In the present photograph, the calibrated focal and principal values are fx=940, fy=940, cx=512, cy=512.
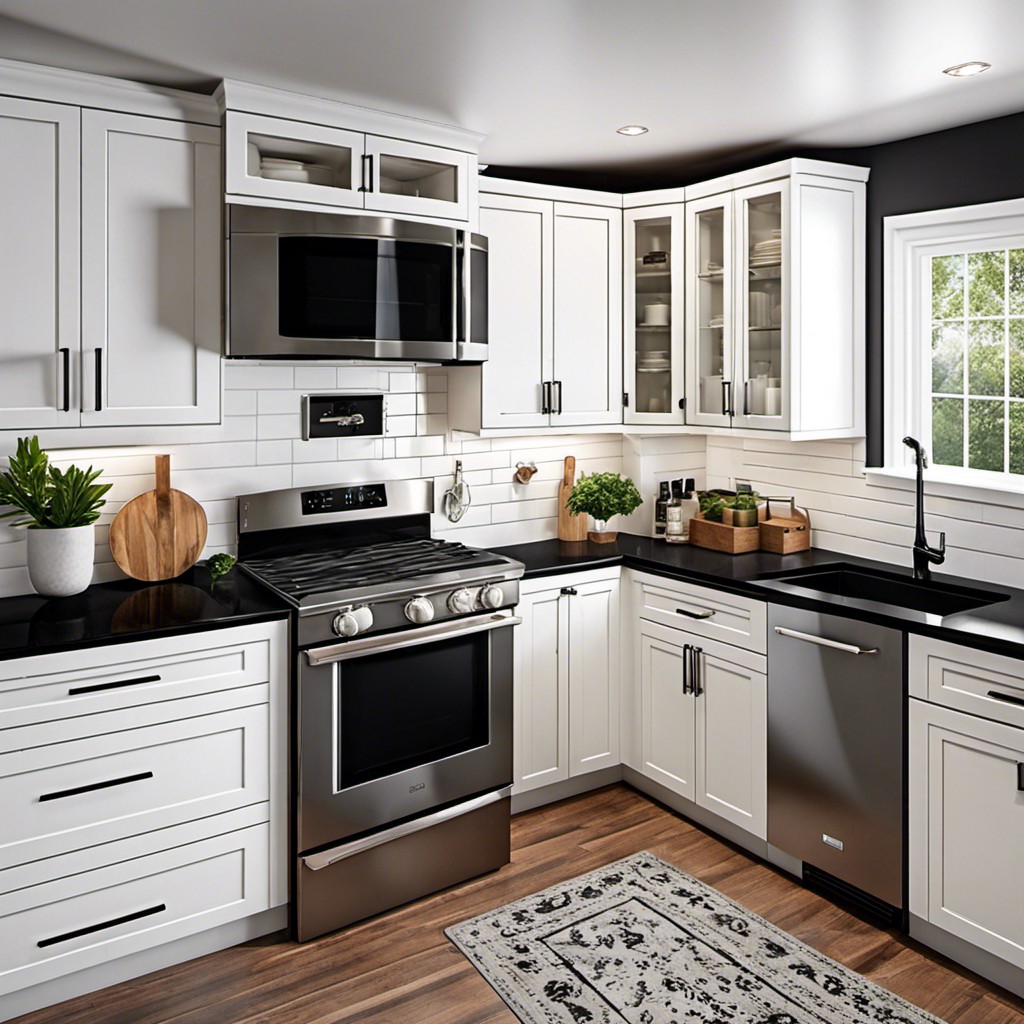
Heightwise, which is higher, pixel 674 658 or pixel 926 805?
pixel 674 658

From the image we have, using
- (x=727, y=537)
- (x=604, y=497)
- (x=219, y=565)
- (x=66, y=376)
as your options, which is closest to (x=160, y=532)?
(x=219, y=565)

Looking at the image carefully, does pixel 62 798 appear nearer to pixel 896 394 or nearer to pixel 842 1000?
pixel 842 1000

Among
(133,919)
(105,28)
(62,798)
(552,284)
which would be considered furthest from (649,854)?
(105,28)

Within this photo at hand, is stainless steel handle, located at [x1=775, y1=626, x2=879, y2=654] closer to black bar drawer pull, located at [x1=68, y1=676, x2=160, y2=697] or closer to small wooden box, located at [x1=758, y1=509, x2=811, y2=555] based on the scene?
small wooden box, located at [x1=758, y1=509, x2=811, y2=555]

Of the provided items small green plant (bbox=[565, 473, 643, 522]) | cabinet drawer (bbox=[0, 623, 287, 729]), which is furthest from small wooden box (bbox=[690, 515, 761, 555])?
cabinet drawer (bbox=[0, 623, 287, 729])

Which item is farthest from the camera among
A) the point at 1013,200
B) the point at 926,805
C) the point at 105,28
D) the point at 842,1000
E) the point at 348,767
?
the point at 1013,200

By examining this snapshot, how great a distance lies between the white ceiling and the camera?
2234 millimetres

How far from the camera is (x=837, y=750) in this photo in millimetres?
2898

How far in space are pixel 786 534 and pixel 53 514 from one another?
262cm

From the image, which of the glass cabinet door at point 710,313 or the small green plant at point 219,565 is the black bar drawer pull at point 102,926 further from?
the glass cabinet door at point 710,313

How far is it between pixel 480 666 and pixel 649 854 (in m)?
0.91

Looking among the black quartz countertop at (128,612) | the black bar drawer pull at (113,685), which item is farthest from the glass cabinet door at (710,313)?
the black bar drawer pull at (113,685)

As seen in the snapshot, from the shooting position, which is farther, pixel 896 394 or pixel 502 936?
Answer: pixel 896 394

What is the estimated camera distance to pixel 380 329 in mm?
3072
